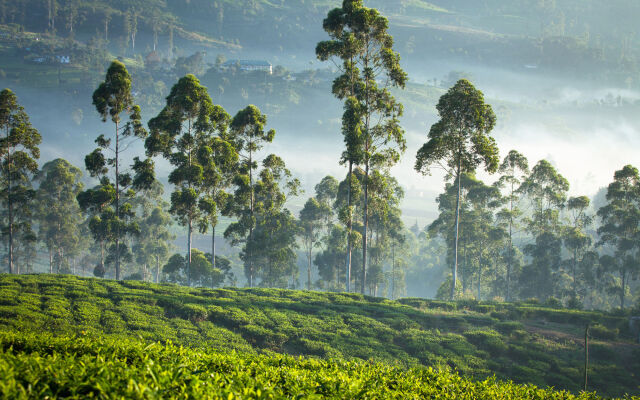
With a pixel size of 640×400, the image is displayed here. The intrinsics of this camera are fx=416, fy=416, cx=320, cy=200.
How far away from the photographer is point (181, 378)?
5758 mm

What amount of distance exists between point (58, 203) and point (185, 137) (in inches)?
1207

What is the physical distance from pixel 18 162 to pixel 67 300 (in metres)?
22.7

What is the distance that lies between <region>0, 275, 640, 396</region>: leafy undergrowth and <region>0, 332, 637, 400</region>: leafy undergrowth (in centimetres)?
697

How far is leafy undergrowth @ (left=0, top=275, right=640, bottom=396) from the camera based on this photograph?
1702cm

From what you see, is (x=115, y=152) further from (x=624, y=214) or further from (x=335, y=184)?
(x=624, y=214)

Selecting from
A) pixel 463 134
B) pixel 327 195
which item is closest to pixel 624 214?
pixel 463 134

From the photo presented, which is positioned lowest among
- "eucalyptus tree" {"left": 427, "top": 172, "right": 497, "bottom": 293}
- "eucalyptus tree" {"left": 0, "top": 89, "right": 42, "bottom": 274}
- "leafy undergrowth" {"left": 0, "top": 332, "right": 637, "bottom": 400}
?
"leafy undergrowth" {"left": 0, "top": 332, "right": 637, "bottom": 400}

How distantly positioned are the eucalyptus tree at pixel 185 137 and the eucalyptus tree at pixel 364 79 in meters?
10.8

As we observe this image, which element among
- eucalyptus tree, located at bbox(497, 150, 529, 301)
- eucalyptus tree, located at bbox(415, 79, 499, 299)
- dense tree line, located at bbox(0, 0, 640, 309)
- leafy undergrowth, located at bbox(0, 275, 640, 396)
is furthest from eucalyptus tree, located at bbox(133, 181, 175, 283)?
eucalyptus tree, located at bbox(497, 150, 529, 301)

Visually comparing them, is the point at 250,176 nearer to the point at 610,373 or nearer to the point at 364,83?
the point at 364,83

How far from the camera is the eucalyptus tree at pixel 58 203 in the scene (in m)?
52.0

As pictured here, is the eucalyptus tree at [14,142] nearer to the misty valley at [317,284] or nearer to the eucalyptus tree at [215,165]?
the misty valley at [317,284]

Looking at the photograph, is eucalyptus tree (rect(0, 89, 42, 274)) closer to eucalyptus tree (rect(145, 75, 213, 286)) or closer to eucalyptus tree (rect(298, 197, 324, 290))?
eucalyptus tree (rect(145, 75, 213, 286))

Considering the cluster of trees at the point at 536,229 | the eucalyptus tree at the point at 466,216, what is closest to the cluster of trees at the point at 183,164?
the eucalyptus tree at the point at 466,216
